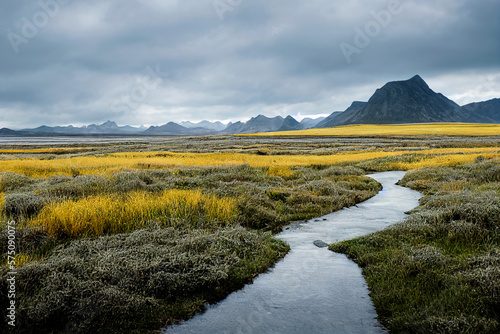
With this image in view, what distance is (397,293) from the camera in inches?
267

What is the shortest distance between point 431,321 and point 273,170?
24.4m

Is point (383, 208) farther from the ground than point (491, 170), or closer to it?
closer to it

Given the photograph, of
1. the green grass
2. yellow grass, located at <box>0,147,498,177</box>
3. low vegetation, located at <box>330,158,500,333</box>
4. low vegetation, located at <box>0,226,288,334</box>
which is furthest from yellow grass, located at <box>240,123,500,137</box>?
low vegetation, located at <box>0,226,288,334</box>

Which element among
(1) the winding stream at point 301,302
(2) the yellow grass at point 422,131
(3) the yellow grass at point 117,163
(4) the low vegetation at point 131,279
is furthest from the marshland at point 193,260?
(2) the yellow grass at point 422,131

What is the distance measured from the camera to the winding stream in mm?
5965

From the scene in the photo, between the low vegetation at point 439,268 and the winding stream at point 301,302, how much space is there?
0.44 metres

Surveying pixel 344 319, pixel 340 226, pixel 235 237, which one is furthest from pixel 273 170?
pixel 344 319

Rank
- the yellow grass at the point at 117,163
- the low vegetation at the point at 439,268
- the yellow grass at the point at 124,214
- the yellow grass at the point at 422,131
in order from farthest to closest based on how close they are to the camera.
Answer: the yellow grass at the point at 422,131
the yellow grass at the point at 117,163
the yellow grass at the point at 124,214
the low vegetation at the point at 439,268

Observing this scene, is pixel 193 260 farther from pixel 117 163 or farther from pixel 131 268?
pixel 117 163

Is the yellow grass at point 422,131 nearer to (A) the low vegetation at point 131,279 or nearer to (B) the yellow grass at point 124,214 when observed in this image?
(B) the yellow grass at point 124,214

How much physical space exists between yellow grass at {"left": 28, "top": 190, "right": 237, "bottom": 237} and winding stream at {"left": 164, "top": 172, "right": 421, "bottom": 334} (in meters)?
3.85

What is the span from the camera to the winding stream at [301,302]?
596cm

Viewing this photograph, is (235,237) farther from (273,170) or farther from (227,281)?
(273,170)

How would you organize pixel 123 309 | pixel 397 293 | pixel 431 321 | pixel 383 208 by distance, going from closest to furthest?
pixel 431 321, pixel 123 309, pixel 397 293, pixel 383 208
